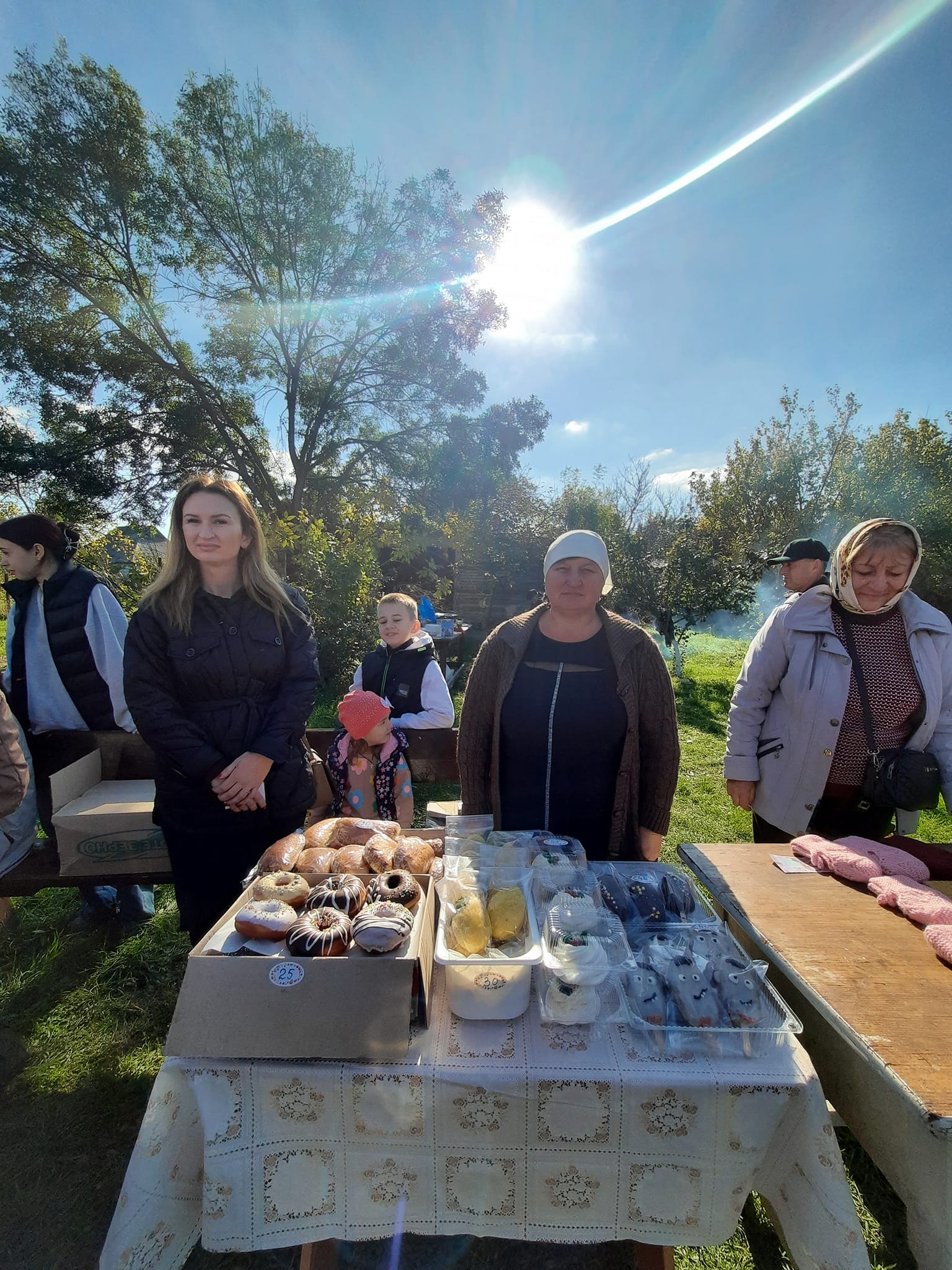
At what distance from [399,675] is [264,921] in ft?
7.50

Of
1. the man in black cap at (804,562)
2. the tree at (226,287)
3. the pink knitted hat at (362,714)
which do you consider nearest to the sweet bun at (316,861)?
the pink knitted hat at (362,714)

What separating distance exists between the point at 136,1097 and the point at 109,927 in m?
1.34

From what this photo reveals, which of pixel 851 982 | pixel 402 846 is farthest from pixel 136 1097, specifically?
pixel 851 982

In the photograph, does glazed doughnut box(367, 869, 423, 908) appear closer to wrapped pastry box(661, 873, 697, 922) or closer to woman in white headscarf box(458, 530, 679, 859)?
wrapped pastry box(661, 873, 697, 922)

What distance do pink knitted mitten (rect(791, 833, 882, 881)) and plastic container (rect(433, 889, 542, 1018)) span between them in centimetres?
122

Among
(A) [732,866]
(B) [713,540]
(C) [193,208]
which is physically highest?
(C) [193,208]

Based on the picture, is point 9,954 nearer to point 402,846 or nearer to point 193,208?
point 402,846

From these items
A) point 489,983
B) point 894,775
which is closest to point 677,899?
A: point 489,983

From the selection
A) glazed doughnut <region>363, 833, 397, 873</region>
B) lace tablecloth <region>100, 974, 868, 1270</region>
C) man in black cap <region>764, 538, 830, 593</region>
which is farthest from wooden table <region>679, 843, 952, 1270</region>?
man in black cap <region>764, 538, 830, 593</region>

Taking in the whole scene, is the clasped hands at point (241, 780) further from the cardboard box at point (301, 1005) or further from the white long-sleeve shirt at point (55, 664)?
the white long-sleeve shirt at point (55, 664)

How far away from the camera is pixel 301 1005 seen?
1122 millimetres

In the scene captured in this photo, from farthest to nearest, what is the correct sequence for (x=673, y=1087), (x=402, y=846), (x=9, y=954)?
(x=9, y=954), (x=402, y=846), (x=673, y=1087)

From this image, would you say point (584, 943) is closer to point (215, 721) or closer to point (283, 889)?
point (283, 889)

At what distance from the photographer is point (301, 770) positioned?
236cm
